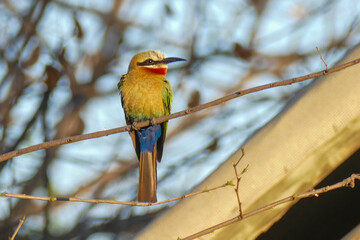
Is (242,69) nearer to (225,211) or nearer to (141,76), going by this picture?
(141,76)

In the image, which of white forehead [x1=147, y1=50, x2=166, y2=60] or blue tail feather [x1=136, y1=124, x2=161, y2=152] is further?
white forehead [x1=147, y1=50, x2=166, y2=60]

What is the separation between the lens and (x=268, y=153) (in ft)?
6.89

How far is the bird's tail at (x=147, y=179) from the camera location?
3100mm

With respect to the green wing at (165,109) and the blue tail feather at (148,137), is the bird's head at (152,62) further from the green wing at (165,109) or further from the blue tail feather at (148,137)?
the blue tail feather at (148,137)

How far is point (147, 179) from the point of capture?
10.5 feet

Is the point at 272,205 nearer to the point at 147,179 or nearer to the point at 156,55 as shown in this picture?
the point at 147,179

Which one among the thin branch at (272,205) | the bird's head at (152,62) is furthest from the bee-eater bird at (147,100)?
the thin branch at (272,205)

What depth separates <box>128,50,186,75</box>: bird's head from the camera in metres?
4.00

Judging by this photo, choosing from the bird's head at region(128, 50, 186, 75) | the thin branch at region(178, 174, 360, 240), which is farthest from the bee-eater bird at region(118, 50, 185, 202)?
the thin branch at region(178, 174, 360, 240)

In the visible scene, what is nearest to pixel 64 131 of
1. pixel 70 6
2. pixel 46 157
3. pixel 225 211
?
pixel 46 157

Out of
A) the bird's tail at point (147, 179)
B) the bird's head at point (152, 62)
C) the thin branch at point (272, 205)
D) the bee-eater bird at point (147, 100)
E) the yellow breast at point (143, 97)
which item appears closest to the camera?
the thin branch at point (272, 205)

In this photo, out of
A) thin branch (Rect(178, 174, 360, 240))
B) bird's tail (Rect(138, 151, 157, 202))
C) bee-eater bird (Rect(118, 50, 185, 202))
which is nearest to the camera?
thin branch (Rect(178, 174, 360, 240))

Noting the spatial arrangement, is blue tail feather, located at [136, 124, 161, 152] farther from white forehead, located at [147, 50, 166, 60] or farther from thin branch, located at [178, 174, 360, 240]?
thin branch, located at [178, 174, 360, 240]

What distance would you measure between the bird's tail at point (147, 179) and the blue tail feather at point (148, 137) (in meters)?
0.06
